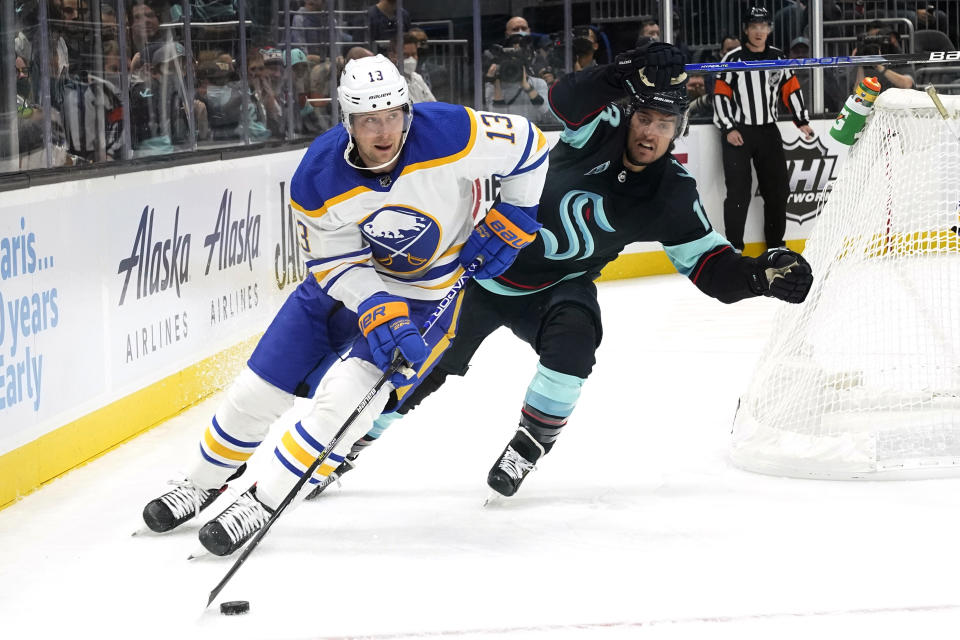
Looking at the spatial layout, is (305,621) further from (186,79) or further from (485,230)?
(186,79)

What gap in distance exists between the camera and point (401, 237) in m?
2.88

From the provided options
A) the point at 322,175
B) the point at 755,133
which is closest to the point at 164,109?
the point at 322,175

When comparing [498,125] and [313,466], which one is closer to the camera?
[313,466]

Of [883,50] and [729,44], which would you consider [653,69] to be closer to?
[729,44]

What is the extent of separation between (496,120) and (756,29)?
4836 millimetres

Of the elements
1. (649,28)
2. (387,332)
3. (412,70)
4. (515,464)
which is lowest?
(515,464)

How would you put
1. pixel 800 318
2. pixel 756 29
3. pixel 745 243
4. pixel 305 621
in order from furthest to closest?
pixel 745 243
pixel 756 29
pixel 800 318
pixel 305 621

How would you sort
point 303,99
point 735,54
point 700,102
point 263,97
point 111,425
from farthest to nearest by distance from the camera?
point 700,102 < point 735,54 < point 303,99 < point 263,97 < point 111,425

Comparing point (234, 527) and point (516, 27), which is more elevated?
point (516, 27)

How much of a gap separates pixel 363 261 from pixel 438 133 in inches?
12.8

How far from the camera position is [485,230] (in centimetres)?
299

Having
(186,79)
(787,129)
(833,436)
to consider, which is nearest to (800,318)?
(833,436)

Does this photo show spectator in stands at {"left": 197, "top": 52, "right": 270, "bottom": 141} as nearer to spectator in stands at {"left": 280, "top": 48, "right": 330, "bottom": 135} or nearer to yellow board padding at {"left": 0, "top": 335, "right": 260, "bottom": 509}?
spectator in stands at {"left": 280, "top": 48, "right": 330, "bottom": 135}

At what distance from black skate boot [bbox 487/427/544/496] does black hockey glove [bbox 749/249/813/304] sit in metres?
0.68
